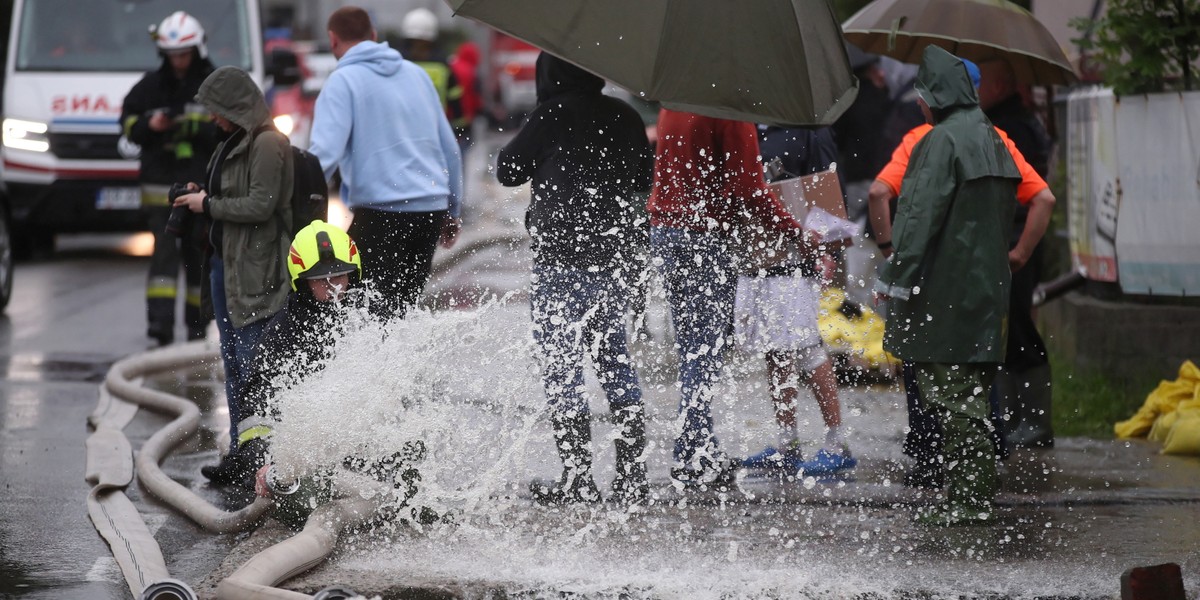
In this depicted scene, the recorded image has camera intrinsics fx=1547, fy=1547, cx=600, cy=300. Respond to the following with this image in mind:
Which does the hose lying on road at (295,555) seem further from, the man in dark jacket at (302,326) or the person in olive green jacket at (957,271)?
the person in olive green jacket at (957,271)

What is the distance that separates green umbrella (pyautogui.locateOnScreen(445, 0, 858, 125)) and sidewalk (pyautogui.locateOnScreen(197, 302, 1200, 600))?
1.52 meters

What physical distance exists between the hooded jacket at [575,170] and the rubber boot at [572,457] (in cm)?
65

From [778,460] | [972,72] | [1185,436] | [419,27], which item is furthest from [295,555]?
[419,27]

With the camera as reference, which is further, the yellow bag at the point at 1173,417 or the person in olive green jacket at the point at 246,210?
the yellow bag at the point at 1173,417

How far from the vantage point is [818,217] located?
6699mm

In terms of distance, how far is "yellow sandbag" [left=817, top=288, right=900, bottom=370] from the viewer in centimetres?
916

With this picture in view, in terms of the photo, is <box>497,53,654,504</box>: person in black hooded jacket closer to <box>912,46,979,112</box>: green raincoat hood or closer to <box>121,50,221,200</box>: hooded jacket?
<box>912,46,979,112</box>: green raincoat hood

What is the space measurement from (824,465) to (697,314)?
3.02 feet

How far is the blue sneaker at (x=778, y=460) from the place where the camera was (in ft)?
22.5

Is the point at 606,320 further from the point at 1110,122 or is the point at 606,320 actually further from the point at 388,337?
the point at 1110,122

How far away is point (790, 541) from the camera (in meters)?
5.74

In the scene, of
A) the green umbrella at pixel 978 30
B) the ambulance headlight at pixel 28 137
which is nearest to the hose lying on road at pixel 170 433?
the green umbrella at pixel 978 30

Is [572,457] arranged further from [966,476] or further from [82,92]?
[82,92]

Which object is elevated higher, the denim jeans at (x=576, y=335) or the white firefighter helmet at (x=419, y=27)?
the white firefighter helmet at (x=419, y=27)
